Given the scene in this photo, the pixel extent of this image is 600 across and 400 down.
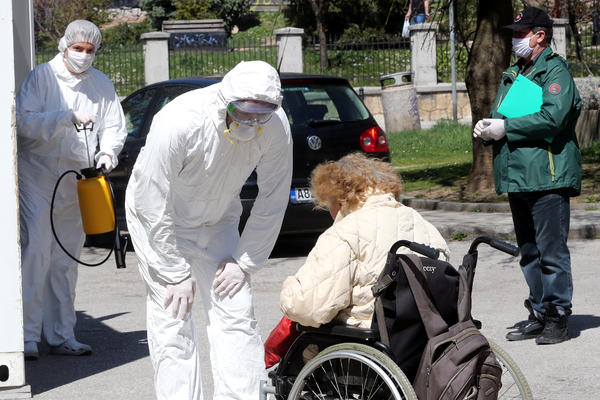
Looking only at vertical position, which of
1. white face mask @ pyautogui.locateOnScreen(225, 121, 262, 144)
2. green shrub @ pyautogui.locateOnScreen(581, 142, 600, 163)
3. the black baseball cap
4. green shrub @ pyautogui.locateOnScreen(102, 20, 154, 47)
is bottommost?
green shrub @ pyautogui.locateOnScreen(581, 142, 600, 163)

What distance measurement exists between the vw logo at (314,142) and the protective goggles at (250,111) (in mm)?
5614

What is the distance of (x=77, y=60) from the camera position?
257 inches

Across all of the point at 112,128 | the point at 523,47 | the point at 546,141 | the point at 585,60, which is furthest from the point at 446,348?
the point at 585,60

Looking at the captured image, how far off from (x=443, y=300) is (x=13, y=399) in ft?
8.58

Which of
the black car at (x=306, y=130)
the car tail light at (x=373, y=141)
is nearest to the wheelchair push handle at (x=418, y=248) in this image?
the black car at (x=306, y=130)

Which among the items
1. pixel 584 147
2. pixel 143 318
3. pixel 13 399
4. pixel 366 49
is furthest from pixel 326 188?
pixel 366 49

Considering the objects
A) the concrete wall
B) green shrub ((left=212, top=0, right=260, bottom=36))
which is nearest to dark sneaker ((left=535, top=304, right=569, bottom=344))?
the concrete wall

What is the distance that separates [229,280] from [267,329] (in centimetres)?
268

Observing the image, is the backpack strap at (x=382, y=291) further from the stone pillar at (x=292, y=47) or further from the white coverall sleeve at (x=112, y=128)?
the stone pillar at (x=292, y=47)

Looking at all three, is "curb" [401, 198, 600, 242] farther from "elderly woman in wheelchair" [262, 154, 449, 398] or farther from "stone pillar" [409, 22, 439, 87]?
"stone pillar" [409, 22, 439, 87]

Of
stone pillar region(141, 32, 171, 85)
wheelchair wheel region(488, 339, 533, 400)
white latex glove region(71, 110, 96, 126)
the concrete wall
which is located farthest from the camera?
stone pillar region(141, 32, 171, 85)

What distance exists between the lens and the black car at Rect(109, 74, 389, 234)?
984cm

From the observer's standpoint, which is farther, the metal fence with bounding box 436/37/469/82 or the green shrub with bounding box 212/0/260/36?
the green shrub with bounding box 212/0/260/36

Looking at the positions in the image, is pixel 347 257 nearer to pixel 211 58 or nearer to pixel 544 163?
pixel 544 163
